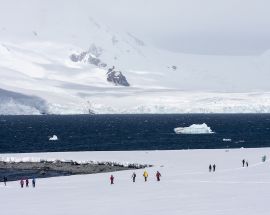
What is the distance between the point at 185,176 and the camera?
8356cm

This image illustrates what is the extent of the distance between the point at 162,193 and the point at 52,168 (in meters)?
40.3

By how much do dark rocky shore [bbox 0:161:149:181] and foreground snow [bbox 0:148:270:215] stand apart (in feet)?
22.7

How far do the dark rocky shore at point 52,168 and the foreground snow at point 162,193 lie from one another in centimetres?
692

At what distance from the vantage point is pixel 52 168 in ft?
344

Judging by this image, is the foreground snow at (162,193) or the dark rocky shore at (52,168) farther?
the dark rocky shore at (52,168)

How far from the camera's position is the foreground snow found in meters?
56.7

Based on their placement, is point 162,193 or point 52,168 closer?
point 162,193

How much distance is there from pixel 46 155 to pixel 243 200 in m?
64.7

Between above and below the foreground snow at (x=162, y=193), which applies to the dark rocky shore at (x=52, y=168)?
above

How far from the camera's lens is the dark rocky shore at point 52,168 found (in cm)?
9861

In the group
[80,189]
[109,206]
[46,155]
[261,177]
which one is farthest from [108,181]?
[46,155]

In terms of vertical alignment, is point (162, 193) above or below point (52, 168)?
below

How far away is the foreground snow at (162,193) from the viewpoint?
186 ft

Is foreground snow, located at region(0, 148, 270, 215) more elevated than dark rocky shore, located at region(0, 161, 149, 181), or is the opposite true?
dark rocky shore, located at region(0, 161, 149, 181)
